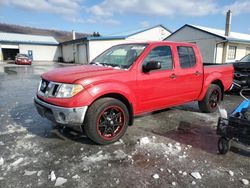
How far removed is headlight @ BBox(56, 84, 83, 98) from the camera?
3568 mm

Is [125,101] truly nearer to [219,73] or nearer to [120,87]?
[120,87]

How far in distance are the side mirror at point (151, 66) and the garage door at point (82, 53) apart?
88.0 feet

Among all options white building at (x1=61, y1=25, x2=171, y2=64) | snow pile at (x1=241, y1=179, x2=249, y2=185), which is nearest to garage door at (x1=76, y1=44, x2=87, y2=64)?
white building at (x1=61, y1=25, x2=171, y2=64)

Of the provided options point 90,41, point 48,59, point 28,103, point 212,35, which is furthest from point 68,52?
point 28,103

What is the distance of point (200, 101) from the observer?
5.79 metres

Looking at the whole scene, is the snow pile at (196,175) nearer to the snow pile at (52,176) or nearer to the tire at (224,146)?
the tire at (224,146)

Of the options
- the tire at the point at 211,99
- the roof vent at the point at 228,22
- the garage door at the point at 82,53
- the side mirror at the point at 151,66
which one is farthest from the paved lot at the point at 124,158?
the garage door at the point at 82,53

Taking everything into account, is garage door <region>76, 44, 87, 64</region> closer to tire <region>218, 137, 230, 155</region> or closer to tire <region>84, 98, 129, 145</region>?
tire <region>84, 98, 129, 145</region>

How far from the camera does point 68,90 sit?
3613 mm

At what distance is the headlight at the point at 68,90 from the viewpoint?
357cm

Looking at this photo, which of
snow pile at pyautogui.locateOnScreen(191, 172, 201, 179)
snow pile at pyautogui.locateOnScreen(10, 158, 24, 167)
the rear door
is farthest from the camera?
the rear door

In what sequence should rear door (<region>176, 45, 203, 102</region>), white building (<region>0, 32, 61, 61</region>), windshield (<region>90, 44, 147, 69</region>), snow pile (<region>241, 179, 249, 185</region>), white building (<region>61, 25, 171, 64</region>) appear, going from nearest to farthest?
1. snow pile (<region>241, 179, 249, 185</region>)
2. windshield (<region>90, 44, 147, 69</region>)
3. rear door (<region>176, 45, 203, 102</region>)
4. white building (<region>61, 25, 171, 64</region>)
5. white building (<region>0, 32, 61, 61</region>)

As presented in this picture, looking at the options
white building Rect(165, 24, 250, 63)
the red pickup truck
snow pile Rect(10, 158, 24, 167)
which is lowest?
snow pile Rect(10, 158, 24, 167)

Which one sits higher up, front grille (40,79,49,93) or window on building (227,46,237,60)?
window on building (227,46,237,60)
